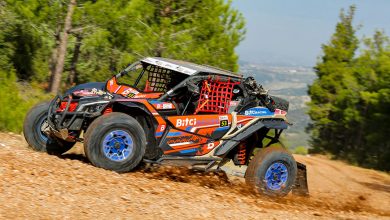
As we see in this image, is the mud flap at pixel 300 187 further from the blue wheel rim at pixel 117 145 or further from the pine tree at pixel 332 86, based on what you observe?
the pine tree at pixel 332 86

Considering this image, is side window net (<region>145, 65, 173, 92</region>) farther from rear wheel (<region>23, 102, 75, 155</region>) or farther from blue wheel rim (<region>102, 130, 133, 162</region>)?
blue wheel rim (<region>102, 130, 133, 162</region>)

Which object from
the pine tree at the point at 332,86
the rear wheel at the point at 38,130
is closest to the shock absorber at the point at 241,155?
the rear wheel at the point at 38,130

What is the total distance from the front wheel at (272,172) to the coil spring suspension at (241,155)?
0.38 m

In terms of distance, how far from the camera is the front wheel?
8125mm

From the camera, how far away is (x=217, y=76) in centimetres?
819

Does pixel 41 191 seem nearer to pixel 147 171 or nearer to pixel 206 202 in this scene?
pixel 206 202

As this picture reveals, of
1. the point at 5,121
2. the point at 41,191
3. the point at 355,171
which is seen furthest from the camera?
the point at 355,171

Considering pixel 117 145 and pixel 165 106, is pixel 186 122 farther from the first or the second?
pixel 117 145

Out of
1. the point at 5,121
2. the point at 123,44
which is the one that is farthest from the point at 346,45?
the point at 5,121

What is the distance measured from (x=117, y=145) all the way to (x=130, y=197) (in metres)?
1.36

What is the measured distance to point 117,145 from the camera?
7355 millimetres

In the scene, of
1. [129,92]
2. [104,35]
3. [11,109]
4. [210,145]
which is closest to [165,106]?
[129,92]

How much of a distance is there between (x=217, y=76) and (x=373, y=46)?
38.7m

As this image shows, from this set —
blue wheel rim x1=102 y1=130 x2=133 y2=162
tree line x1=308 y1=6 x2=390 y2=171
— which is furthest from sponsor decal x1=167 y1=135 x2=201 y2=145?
tree line x1=308 y1=6 x2=390 y2=171
